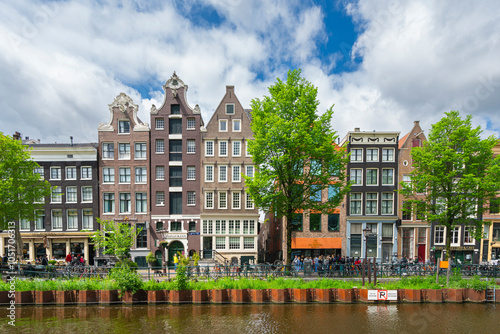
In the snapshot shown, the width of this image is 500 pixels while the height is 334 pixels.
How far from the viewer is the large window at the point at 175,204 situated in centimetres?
3172

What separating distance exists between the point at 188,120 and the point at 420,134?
2810 cm

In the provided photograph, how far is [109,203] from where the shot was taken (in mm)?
31484

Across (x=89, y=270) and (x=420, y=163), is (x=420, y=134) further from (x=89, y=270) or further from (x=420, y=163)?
(x=89, y=270)

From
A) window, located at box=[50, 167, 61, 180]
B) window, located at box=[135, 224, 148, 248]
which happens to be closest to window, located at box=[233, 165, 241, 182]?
window, located at box=[135, 224, 148, 248]

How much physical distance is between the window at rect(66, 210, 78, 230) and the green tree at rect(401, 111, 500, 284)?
35.9 metres

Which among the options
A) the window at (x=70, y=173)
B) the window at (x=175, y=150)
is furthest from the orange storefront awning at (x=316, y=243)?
the window at (x=70, y=173)

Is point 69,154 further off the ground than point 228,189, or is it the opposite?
point 69,154

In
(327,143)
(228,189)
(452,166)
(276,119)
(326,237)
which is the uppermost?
(276,119)

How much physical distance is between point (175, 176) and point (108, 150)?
8406mm

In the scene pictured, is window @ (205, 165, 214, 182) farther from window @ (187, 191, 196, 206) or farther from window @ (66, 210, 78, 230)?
window @ (66, 210, 78, 230)

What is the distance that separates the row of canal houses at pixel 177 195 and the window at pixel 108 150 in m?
0.11

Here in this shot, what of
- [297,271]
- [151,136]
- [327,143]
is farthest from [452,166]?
[151,136]

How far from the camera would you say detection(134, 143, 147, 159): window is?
31.6 metres

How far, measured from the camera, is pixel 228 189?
31391 mm
